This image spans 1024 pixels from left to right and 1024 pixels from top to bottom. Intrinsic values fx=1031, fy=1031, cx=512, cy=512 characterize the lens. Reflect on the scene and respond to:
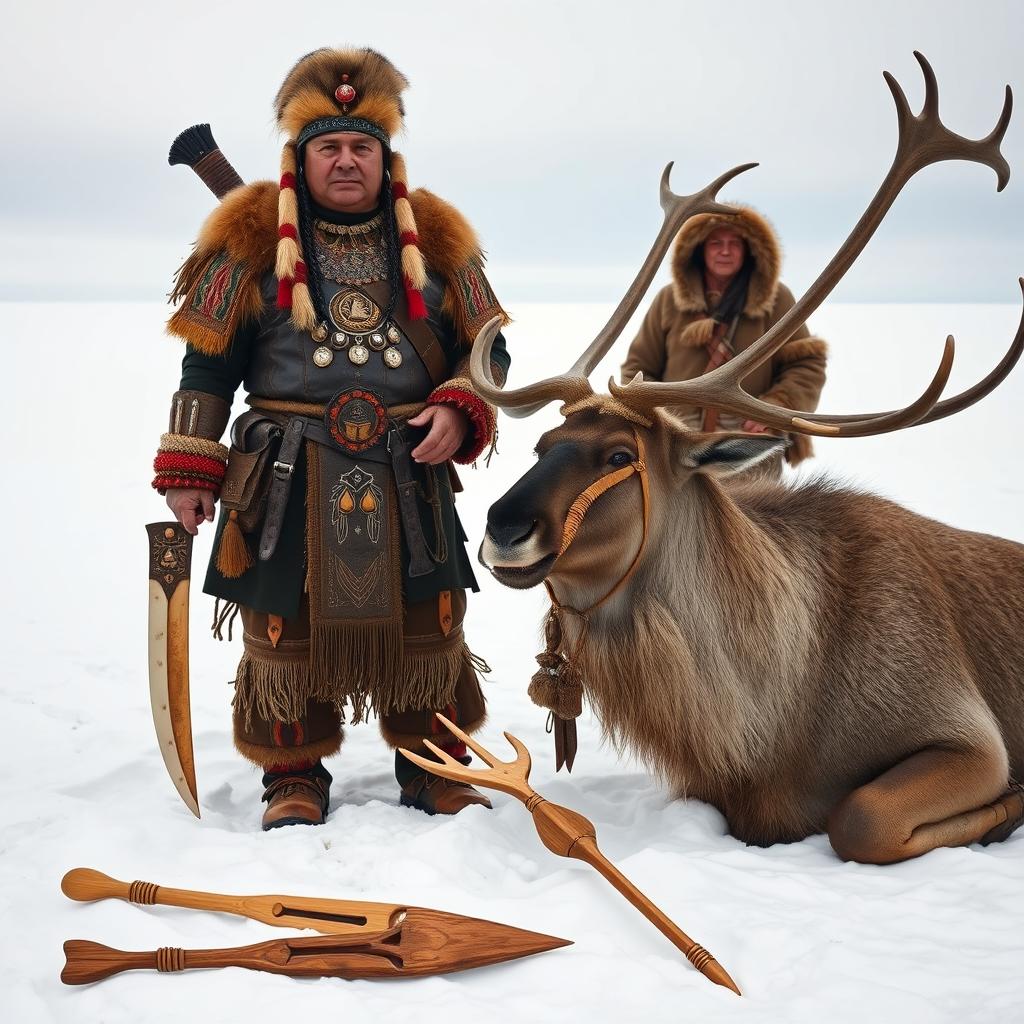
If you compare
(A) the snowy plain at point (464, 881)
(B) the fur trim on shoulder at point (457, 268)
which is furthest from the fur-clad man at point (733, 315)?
(B) the fur trim on shoulder at point (457, 268)

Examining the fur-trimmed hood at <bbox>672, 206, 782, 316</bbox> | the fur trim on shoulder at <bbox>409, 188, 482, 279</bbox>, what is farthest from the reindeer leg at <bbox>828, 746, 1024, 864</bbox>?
the fur-trimmed hood at <bbox>672, 206, 782, 316</bbox>

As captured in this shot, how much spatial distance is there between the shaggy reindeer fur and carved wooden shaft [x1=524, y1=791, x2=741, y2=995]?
1.12 ft

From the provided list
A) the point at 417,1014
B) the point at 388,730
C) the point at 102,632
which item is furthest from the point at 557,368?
the point at 417,1014

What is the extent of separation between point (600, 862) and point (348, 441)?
1374mm

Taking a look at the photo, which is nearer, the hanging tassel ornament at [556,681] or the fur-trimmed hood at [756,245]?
the hanging tassel ornament at [556,681]

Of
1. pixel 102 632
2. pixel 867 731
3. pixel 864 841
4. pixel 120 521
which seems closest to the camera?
pixel 864 841

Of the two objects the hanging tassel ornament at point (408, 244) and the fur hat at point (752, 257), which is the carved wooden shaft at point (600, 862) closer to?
the hanging tassel ornament at point (408, 244)

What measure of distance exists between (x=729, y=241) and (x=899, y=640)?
220 centimetres

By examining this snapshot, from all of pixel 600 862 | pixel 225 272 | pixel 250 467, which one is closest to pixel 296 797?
pixel 250 467

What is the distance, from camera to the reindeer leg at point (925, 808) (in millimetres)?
2557

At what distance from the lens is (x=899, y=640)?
2822mm

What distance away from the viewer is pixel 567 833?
253 cm

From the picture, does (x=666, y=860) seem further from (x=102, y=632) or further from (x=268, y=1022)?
(x=102, y=632)

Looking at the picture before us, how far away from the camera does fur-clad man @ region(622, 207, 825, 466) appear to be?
4.27m
